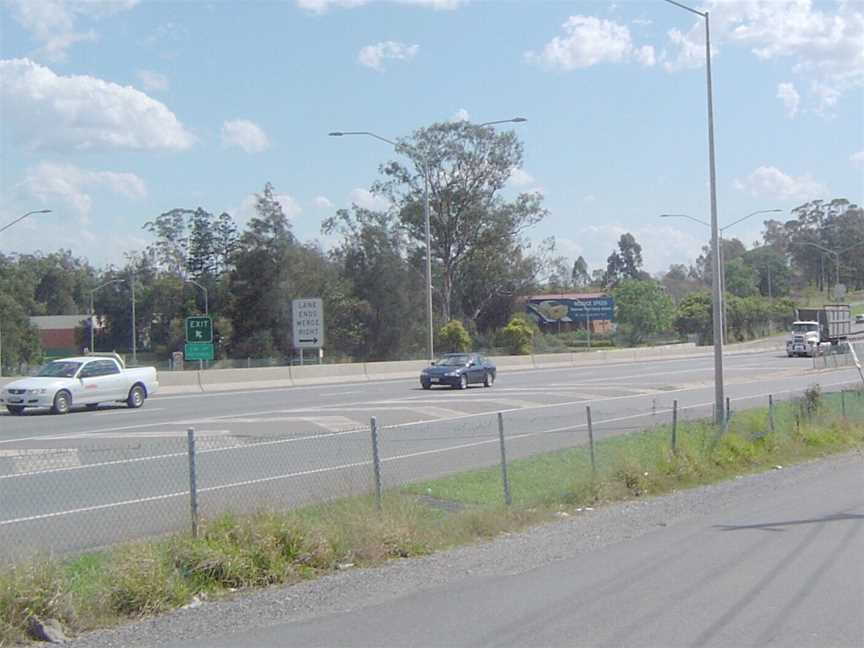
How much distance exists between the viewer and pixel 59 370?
28.6m

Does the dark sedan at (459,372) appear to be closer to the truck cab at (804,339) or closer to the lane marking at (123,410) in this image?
the lane marking at (123,410)

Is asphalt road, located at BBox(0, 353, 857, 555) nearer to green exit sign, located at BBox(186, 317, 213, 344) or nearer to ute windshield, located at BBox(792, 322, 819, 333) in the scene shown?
green exit sign, located at BBox(186, 317, 213, 344)

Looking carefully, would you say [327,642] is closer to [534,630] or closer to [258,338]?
[534,630]

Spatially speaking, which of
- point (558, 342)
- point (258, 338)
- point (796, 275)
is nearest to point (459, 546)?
point (258, 338)

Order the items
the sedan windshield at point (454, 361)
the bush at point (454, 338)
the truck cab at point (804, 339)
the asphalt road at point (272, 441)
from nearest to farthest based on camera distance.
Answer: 1. the asphalt road at point (272, 441)
2. the sedan windshield at point (454, 361)
3. the truck cab at point (804, 339)
4. the bush at point (454, 338)

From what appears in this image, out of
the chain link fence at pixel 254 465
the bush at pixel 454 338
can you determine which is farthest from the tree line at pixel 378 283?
the chain link fence at pixel 254 465

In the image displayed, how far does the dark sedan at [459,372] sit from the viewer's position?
37000mm

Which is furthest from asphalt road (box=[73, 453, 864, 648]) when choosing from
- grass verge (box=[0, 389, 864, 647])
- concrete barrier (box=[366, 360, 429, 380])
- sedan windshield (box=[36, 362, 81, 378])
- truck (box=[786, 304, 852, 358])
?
truck (box=[786, 304, 852, 358])

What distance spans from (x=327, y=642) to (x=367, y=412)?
19.2m

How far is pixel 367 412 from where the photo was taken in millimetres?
26250

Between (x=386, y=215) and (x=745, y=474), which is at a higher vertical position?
(x=386, y=215)

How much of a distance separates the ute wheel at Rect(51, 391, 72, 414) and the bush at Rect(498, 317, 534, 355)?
44438 mm

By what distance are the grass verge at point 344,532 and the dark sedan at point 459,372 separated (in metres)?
19.3

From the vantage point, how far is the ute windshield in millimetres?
64688
